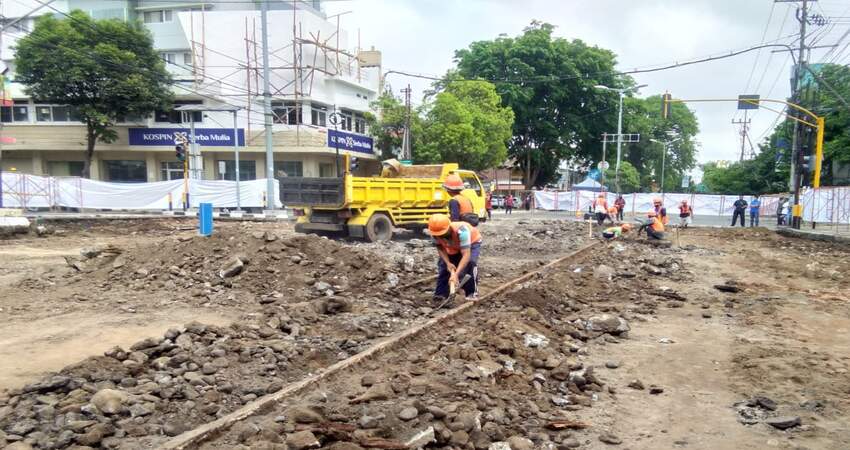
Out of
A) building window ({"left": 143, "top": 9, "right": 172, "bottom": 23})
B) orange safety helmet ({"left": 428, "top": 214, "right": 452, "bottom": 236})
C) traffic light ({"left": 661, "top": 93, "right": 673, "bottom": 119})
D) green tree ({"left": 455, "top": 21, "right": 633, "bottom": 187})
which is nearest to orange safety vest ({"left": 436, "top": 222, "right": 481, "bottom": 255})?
orange safety helmet ({"left": 428, "top": 214, "right": 452, "bottom": 236})

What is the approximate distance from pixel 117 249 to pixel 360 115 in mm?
28462

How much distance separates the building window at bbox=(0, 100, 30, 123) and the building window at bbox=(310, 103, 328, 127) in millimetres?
16495

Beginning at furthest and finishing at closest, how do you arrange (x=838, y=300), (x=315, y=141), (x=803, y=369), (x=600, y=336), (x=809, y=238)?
(x=315, y=141) < (x=809, y=238) < (x=838, y=300) < (x=600, y=336) < (x=803, y=369)

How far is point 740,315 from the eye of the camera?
7.51 m

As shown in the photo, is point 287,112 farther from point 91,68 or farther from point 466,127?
point 466,127

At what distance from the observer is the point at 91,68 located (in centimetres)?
2795

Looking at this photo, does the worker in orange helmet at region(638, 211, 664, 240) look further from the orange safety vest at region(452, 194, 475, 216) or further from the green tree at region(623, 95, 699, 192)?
the green tree at region(623, 95, 699, 192)

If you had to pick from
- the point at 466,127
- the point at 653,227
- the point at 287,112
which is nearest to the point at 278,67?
the point at 287,112

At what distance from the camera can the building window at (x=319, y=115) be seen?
32875 millimetres

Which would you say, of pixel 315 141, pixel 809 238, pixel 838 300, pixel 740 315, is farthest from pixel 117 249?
pixel 315 141

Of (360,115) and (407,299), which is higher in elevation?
(360,115)

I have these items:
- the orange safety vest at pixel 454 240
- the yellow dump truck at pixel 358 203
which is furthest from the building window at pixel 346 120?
the orange safety vest at pixel 454 240

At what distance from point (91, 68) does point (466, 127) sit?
20.3 m

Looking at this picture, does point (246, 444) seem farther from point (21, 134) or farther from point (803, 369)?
point (21, 134)
